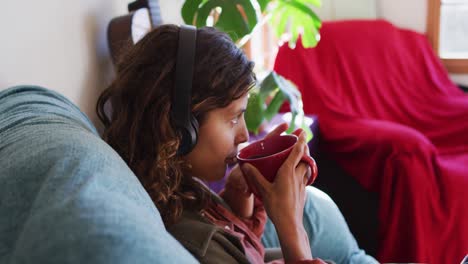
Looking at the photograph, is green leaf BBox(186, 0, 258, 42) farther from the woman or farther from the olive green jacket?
the olive green jacket

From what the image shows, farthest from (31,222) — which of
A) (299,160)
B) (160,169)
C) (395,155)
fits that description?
(395,155)

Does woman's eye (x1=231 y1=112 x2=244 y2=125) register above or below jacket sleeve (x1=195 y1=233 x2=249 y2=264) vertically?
above

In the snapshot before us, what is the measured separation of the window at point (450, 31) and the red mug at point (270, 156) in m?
2.05

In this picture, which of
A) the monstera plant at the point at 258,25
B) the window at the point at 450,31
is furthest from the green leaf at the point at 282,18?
the window at the point at 450,31

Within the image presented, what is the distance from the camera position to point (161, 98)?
0.80 meters

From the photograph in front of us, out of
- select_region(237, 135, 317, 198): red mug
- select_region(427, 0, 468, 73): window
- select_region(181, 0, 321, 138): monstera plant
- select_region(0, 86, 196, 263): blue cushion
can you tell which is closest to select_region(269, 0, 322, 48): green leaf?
select_region(181, 0, 321, 138): monstera plant

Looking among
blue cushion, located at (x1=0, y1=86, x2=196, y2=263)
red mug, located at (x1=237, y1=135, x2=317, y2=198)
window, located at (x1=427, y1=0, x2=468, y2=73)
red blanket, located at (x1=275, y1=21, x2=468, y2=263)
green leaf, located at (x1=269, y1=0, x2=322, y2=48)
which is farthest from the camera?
window, located at (x1=427, y1=0, x2=468, y2=73)

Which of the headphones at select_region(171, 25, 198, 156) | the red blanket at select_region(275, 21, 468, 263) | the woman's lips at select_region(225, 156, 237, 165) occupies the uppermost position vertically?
the headphones at select_region(171, 25, 198, 156)

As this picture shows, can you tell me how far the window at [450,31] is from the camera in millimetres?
2688

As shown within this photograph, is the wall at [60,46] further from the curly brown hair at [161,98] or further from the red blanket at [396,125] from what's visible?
the red blanket at [396,125]

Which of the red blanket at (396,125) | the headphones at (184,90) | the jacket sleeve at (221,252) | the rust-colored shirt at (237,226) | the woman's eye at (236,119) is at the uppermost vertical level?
the headphones at (184,90)

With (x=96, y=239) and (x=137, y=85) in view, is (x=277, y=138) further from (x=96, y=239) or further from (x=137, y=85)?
(x=96, y=239)

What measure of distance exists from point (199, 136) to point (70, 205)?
0.47 metres

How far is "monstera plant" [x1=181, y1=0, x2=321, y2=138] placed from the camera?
132 centimetres
